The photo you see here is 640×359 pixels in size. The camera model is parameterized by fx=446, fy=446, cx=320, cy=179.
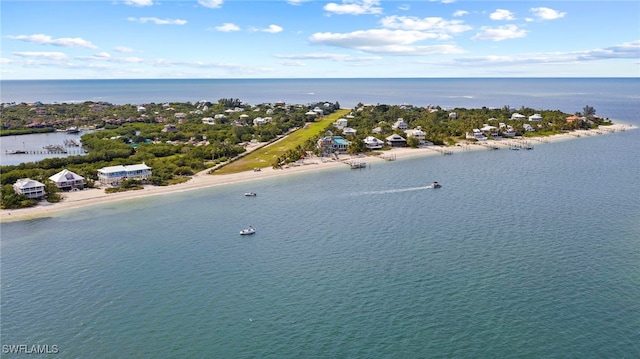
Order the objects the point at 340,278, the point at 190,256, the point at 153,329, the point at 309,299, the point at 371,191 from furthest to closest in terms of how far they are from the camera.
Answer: the point at 371,191, the point at 190,256, the point at 340,278, the point at 309,299, the point at 153,329

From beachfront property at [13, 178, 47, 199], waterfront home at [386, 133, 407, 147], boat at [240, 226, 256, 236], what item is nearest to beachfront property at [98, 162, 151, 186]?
beachfront property at [13, 178, 47, 199]

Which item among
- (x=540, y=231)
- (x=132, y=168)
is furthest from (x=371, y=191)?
(x=132, y=168)

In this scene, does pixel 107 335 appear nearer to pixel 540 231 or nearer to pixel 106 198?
pixel 106 198

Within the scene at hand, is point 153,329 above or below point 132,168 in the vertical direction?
below

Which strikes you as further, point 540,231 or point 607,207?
point 607,207

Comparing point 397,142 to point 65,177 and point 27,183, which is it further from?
point 27,183

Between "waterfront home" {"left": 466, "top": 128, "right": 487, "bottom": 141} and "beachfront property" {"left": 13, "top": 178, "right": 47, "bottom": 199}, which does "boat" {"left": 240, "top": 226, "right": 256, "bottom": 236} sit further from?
"waterfront home" {"left": 466, "top": 128, "right": 487, "bottom": 141}

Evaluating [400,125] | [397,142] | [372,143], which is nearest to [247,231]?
[372,143]
